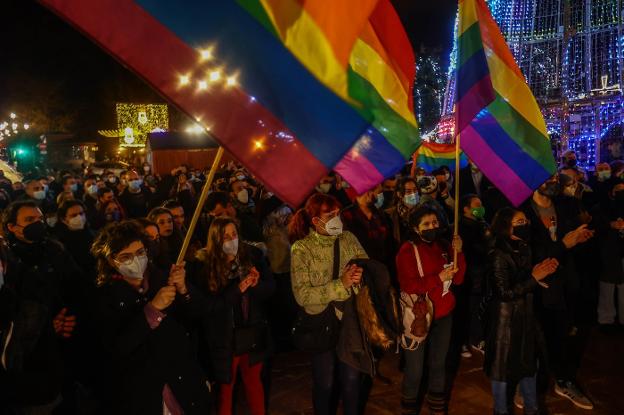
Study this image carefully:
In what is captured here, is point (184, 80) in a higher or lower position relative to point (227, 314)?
higher

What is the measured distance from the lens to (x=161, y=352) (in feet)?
10.6

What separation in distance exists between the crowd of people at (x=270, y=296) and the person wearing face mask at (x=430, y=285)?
0.04ft

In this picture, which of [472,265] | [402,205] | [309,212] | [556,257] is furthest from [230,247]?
[472,265]

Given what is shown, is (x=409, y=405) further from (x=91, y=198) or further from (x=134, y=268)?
(x=91, y=198)

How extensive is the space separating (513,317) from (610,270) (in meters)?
3.49

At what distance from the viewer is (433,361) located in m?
4.51

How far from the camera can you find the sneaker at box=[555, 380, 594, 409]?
5.00 metres

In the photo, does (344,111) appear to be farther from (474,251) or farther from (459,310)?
(459,310)

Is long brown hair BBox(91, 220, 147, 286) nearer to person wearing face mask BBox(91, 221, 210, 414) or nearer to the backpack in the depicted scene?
person wearing face mask BBox(91, 221, 210, 414)

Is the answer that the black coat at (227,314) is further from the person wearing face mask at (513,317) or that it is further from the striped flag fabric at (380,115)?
the person wearing face mask at (513,317)

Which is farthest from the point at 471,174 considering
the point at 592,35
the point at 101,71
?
the point at 101,71

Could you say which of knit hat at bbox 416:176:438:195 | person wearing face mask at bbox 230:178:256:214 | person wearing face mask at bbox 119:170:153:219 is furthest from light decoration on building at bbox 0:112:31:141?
knit hat at bbox 416:176:438:195

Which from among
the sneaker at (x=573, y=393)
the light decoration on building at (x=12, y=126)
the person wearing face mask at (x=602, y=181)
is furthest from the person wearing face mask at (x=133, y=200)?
the light decoration on building at (x=12, y=126)

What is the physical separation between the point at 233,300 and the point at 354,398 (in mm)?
1244
